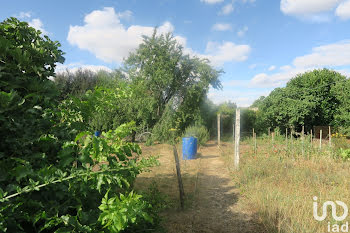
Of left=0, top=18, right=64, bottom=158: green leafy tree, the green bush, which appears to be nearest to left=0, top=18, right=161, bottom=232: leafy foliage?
left=0, top=18, right=64, bottom=158: green leafy tree

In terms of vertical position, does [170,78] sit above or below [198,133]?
above

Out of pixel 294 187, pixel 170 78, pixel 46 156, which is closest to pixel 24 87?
pixel 46 156

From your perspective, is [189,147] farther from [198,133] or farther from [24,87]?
[24,87]

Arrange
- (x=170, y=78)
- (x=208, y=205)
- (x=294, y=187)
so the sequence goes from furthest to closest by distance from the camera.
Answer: (x=170, y=78) < (x=294, y=187) < (x=208, y=205)

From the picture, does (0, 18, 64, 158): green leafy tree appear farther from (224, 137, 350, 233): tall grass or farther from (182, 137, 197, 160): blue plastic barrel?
(182, 137, 197, 160): blue plastic barrel

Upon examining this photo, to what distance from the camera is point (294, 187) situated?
5379 mm

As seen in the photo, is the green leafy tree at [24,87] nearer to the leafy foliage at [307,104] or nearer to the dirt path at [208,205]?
the dirt path at [208,205]

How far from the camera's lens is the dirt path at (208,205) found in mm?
3943

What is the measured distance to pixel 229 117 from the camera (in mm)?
20719

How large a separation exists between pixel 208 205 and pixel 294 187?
210 centimetres

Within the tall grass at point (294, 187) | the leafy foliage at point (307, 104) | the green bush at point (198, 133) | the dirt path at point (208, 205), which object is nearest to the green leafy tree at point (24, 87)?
the dirt path at point (208, 205)

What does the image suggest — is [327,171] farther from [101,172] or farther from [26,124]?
[26,124]

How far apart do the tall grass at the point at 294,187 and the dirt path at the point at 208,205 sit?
0.30 meters

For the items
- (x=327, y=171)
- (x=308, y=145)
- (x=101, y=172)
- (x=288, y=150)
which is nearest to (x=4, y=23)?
(x=101, y=172)
